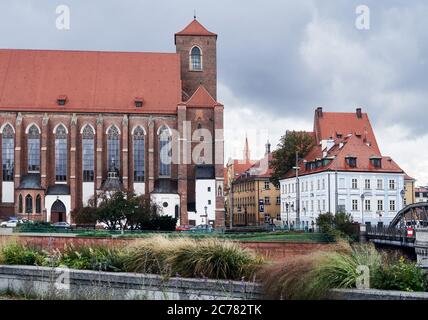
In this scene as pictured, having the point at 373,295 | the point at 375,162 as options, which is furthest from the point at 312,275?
the point at 375,162

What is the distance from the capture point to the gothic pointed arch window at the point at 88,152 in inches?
3024

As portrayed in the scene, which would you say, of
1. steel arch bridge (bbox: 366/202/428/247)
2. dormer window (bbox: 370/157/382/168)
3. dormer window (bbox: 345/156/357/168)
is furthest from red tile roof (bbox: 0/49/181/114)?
steel arch bridge (bbox: 366/202/428/247)

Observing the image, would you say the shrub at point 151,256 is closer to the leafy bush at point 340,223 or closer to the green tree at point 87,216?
the leafy bush at point 340,223

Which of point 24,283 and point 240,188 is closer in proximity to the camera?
point 24,283

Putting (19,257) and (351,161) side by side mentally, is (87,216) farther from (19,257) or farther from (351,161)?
(19,257)

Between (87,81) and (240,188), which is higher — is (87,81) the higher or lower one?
the higher one

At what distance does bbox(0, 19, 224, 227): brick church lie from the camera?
75062 millimetres
